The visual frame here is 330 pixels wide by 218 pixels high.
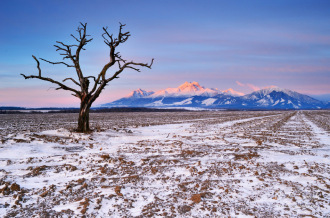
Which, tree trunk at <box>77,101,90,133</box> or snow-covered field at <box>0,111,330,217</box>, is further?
tree trunk at <box>77,101,90,133</box>

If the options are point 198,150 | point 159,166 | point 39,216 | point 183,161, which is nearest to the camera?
point 39,216

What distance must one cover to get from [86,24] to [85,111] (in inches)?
287

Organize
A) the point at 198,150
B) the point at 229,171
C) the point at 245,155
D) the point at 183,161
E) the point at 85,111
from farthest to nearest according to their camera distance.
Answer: the point at 85,111 → the point at 198,150 → the point at 245,155 → the point at 183,161 → the point at 229,171

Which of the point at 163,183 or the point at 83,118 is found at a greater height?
the point at 83,118

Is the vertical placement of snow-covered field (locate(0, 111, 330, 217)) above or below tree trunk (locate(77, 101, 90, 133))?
below

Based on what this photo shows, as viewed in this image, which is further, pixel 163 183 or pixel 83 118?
pixel 83 118

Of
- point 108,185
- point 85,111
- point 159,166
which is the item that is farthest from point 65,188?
point 85,111

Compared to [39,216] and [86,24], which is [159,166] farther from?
[86,24]

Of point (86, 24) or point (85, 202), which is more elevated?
point (86, 24)

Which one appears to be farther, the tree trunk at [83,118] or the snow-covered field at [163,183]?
the tree trunk at [83,118]

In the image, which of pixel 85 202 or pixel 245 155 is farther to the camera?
pixel 245 155

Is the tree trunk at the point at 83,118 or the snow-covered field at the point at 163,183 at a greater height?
the tree trunk at the point at 83,118

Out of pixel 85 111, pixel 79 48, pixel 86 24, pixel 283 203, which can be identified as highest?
pixel 86 24

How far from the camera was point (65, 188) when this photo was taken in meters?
6.81
